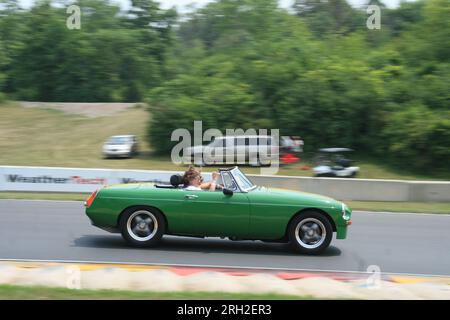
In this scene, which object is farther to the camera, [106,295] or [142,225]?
[142,225]

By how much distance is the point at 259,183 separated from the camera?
19.8 metres

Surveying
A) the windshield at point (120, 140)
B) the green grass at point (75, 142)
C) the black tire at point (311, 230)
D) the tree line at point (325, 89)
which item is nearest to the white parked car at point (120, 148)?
the windshield at point (120, 140)

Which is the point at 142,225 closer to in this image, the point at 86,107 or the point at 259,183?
the point at 259,183

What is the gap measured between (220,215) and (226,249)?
A: 713 mm

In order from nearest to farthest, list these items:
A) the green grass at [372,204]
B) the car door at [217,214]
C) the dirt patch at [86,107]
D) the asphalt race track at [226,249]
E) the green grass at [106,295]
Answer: the green grass at [106,295] → the asphalt race track at [226,249] → the car door at [217,214] → the green grass at [372,204] → the dirt patch at [86,107]

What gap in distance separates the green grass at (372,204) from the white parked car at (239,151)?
920 centimetres

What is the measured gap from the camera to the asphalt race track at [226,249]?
28.1 ft

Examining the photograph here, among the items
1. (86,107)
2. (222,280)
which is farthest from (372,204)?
(86,107)

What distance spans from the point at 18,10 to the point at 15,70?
9.51 m

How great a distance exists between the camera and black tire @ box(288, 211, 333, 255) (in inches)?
363

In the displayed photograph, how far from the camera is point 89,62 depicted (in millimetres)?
53375

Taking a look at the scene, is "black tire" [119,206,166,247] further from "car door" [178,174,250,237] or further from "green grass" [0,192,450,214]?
"green grass" [0,192,450,214]

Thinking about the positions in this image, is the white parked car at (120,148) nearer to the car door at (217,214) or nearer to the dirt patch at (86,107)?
the dirt patch at (86,107)
